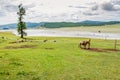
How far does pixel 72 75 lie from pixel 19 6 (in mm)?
101707

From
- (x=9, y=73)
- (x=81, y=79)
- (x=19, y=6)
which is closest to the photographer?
(x=81, y=79)

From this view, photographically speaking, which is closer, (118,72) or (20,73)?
(20,73)

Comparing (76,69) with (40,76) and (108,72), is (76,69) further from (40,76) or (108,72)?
(40,76)

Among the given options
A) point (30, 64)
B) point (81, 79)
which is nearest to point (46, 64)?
point (30, 64)

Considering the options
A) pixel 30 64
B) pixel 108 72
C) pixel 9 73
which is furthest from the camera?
pixel 30 64

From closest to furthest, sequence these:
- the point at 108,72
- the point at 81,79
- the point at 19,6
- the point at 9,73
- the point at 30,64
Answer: the point at 81,79, the point at 9,73, the point at 108,72, the point at 30,64, the point at 19,6

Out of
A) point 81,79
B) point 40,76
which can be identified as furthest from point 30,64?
point 81,79

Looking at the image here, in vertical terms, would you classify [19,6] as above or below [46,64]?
above

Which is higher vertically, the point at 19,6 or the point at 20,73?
the point at 19,6

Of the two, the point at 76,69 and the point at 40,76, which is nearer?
the point at 40,76

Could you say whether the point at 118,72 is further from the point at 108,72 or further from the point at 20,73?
the point at 20,73

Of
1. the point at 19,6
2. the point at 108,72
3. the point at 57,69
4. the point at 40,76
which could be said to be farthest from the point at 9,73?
the point at 19,6

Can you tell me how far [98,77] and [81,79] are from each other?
1.73m

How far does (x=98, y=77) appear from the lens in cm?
2320
